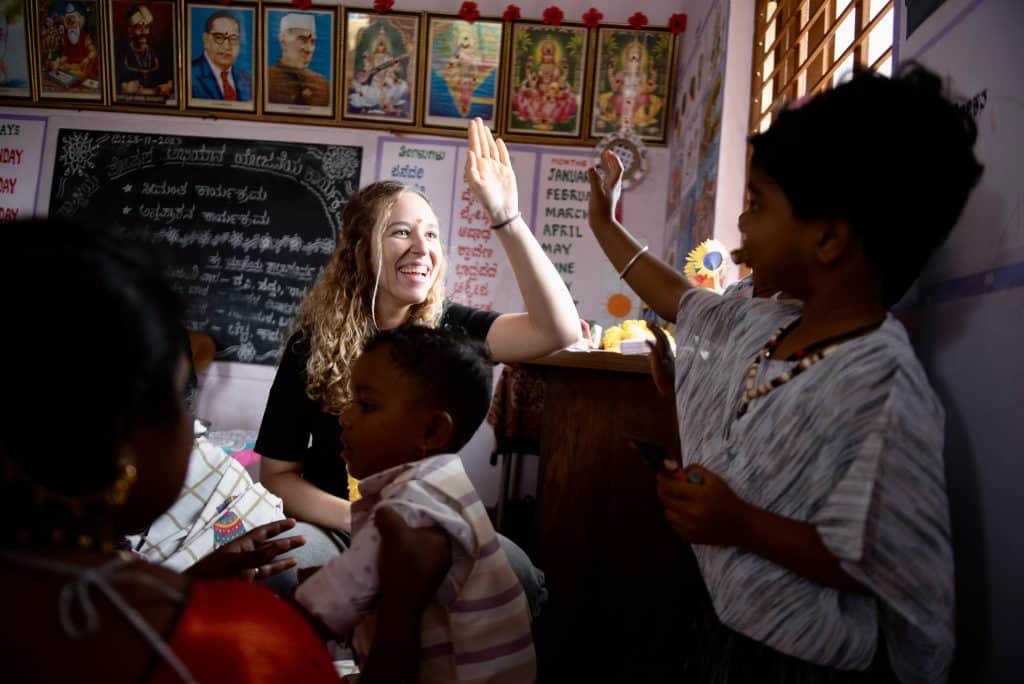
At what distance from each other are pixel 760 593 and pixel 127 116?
4.43 metres

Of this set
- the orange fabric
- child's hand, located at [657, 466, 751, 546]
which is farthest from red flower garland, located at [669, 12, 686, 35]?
the orange fabric

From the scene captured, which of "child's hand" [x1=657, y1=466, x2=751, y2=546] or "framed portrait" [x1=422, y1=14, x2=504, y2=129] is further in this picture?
"framed portrait" [x1=422, y1=14, x2=504, y2=129]

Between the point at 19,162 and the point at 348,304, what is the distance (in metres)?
3.50

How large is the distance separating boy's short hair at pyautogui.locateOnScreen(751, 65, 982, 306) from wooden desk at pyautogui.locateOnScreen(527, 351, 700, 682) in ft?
2.34

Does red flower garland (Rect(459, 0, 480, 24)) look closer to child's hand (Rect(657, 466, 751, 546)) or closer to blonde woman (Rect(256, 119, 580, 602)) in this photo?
blonde woman (Rect(256, 119, 580, 602))

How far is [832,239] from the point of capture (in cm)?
84

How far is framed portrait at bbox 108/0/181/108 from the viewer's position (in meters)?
4.06

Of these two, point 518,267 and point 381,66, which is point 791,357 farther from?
point 381,66

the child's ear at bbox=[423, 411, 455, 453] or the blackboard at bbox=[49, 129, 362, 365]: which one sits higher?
the blackboard at bbox=[49, 129, 362, 365]

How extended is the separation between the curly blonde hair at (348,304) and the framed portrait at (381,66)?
2312 mm

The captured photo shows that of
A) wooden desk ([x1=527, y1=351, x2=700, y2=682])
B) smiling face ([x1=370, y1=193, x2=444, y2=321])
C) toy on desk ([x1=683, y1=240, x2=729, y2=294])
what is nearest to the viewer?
wooden desk ([x1=527, y1=351, x2=700, y2=682])

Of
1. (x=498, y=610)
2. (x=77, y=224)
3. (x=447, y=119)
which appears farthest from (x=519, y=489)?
(x=77, y=224)

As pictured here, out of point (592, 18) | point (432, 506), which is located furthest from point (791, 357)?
point (592, 18)

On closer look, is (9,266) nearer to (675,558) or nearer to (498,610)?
(498,610)
